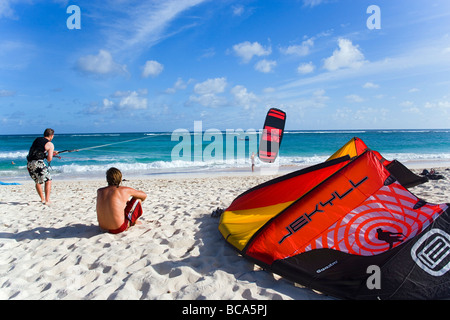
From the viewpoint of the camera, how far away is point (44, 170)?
538 centimetres

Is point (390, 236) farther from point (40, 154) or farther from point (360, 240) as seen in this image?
point (40, 154)

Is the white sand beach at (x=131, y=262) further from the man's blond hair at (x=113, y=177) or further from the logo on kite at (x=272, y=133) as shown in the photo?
the logo on kite at (x=272, y=133)

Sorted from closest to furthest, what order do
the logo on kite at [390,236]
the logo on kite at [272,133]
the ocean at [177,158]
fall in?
the logo on kite at [390,236], the logo on kite at [272,133], the ocean at [177,158]

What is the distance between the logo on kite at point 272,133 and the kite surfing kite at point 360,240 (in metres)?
7.43

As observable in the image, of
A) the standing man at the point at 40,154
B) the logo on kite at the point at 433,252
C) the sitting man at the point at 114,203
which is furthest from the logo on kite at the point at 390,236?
the standing man at the point at 40,154

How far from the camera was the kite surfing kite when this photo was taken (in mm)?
2162

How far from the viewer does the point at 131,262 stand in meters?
2.84

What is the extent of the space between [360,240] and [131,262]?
2239 mm

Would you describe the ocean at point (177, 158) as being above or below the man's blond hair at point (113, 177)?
below

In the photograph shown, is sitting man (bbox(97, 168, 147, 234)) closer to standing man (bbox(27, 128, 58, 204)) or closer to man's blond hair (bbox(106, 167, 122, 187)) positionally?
man's blond hair (bbox(106, 167, 122, 187))

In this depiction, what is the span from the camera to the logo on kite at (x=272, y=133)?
32.7 feet

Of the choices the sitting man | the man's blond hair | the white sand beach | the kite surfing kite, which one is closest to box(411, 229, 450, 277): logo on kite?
the kite surfing kite
